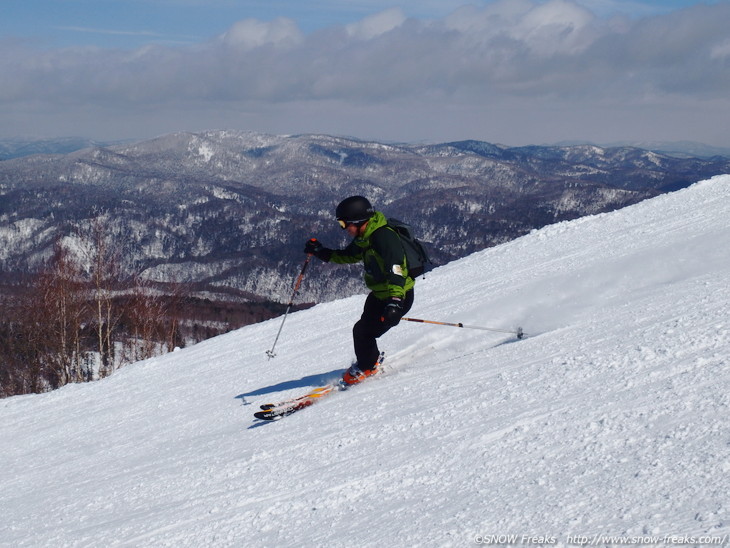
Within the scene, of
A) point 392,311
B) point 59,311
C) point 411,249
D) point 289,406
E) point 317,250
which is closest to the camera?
point 392,311

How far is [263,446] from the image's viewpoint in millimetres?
6262

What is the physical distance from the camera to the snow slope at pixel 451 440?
144 inches

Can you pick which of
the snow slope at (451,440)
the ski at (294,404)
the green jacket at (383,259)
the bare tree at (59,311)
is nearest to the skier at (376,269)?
the green jacket at (383,259)

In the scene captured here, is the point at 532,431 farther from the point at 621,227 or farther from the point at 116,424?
the point at 621,227

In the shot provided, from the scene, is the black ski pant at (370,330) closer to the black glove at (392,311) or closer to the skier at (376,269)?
the skier at (376,269)

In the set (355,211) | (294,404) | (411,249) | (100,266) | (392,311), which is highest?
(100,266)

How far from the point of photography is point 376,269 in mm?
7332

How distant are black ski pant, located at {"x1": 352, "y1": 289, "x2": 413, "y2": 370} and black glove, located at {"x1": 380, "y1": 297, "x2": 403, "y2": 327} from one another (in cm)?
46

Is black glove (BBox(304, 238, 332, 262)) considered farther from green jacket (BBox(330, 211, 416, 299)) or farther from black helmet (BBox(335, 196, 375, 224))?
black helmet (BBox(335, 196, 375, 224))

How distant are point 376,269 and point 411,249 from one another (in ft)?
1.64

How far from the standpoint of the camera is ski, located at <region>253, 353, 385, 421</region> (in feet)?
24.1

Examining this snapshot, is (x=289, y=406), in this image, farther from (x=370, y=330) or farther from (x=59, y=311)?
(x=59, y=311)

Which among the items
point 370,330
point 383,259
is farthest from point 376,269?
point 370,330

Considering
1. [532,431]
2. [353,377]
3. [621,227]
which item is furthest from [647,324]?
[621,227]
